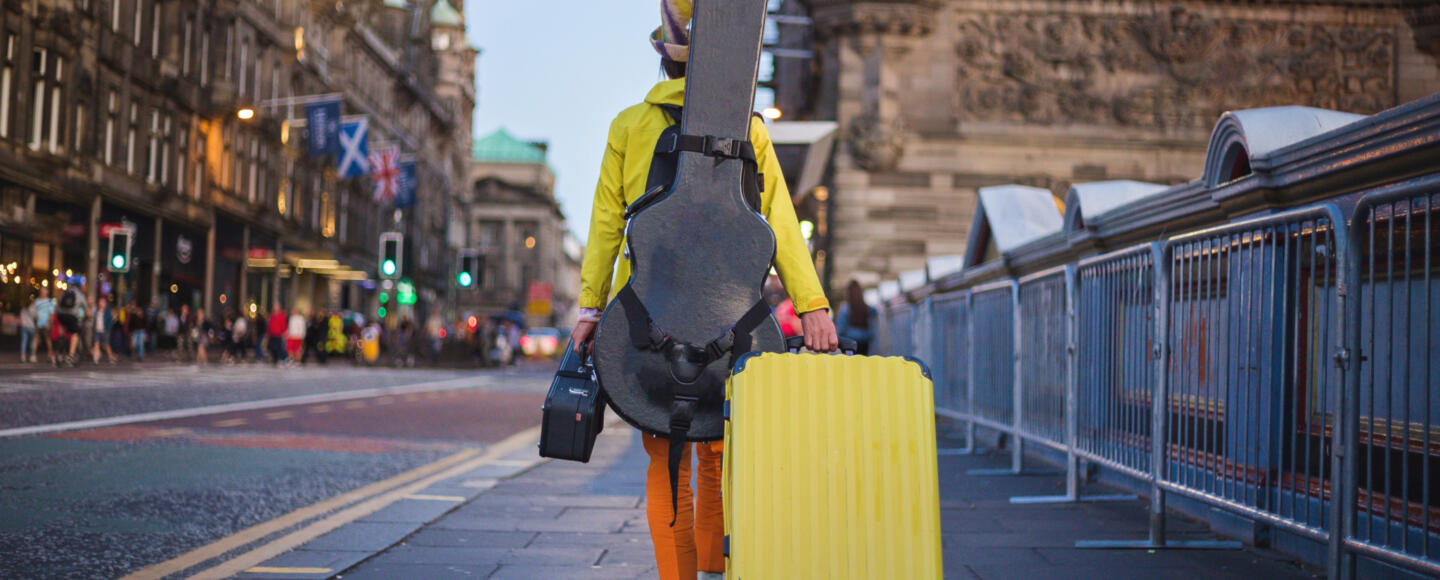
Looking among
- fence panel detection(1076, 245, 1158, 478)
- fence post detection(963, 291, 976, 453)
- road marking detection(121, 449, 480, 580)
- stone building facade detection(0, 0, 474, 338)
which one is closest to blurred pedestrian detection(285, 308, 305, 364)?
stone building facade detection(0, 0, 474, 338)

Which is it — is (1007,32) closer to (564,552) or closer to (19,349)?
(19,349)

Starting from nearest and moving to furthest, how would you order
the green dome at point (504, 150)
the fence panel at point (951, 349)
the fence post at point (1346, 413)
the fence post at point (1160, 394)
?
1. the fence post at point (1346, 413)
2. the fence post at point (1160, 394)
3. the fence panel at point (951, 349)
4. the green dome at point (504, 150)

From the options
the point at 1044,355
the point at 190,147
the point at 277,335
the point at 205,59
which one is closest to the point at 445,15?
the point at 205,59

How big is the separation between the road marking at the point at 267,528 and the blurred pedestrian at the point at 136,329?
23.5 meters

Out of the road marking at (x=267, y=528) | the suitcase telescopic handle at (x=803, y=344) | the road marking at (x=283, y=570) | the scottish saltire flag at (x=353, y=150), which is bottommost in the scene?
the road marking at (x=267, y=528)

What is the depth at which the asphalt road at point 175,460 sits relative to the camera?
5.55 m

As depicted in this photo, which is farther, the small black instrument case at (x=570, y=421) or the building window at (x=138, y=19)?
the building window at (x=138, y=19)

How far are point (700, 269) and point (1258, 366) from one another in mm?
2578

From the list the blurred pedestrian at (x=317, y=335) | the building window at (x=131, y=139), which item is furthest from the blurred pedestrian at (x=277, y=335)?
the building window at (x=131, y=139)

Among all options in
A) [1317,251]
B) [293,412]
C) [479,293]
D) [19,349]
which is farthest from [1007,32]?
[479,293]

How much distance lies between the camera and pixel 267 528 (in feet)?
20.2

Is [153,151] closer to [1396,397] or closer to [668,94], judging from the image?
[668,94]

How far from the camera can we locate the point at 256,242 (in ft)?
142

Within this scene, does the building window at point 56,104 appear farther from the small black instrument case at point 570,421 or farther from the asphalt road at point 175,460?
the small black instrument case at point 570,421
